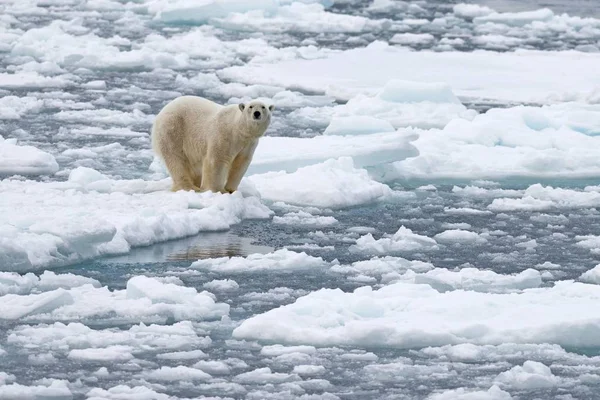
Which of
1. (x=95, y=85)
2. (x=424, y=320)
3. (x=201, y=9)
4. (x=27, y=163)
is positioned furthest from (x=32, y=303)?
(x=201, y=9)

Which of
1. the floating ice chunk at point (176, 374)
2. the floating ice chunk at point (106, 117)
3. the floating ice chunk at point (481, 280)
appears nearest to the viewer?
the floating ice chunk at point (176, 374)

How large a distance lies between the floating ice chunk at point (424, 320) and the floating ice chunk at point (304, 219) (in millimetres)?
2095

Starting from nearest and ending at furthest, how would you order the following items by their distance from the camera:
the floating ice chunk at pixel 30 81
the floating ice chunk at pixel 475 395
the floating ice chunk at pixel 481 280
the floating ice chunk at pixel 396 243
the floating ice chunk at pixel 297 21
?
the floating ice chunk at pixel 475 395, the floating ice chunk at pixel 481 280, the floating ice chunk at pixel 396 243, the floating ice chunk at pixel 30 81, the floating ice chunk at pixel 297 21

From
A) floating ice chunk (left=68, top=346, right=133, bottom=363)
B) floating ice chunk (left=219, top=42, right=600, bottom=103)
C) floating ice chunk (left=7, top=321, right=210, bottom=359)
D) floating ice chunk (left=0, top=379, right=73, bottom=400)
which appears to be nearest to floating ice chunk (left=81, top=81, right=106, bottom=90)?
floating ice chunk (left=219, top=42, right=600, bottom=103)

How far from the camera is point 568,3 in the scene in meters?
25.8

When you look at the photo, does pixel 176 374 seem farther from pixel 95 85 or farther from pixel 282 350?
pixel 95 85

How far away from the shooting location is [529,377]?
194 inches

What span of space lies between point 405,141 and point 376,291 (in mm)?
3330

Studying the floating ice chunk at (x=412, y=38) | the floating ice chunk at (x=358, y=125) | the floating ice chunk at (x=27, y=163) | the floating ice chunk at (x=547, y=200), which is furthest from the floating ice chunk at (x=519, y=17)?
the floating ice chunk at (x=27, y=163)

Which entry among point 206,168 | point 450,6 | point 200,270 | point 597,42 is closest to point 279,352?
point 200,270

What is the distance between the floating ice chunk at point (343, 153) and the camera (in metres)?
9.22

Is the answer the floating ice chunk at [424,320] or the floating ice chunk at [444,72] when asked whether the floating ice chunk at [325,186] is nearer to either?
the floating ice chunk at [424,320]

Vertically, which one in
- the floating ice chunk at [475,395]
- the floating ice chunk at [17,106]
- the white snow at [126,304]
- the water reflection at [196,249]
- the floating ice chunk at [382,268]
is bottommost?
the floating ice chunk at [475,395]

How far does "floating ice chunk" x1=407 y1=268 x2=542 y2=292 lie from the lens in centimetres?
→ 641
